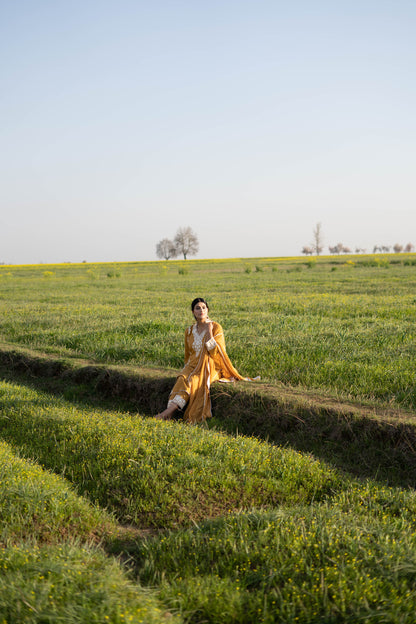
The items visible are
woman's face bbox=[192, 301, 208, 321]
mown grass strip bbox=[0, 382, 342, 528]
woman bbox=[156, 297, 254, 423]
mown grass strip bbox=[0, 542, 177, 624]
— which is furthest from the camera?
woman's face bbox=[192, 301, 208, 321]

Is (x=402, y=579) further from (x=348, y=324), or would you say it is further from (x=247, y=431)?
(x=348, y=324)

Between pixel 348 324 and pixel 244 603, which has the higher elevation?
pixel 348 324

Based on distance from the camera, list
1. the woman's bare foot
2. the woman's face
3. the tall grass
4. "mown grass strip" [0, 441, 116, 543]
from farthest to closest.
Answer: the woman's face, the woman's bare foot, "mown grass strip" [0, 441, 116, 543], the tall grass

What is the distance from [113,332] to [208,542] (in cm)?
913

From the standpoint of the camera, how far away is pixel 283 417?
22.9 feet

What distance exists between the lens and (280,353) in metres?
9.37

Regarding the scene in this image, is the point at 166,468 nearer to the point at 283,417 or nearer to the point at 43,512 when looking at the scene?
the point at 43,512

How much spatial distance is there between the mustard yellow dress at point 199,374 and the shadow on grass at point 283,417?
0.27 meters

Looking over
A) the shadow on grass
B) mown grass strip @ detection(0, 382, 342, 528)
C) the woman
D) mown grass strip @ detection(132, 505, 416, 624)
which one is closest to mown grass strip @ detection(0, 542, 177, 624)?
mown grass strip @ detection(132, 505, 416, 624)

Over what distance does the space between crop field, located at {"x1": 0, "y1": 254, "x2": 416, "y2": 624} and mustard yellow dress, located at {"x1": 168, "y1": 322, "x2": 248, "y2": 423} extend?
0.35m

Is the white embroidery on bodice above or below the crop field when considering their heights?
above

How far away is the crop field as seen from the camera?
3223 mm

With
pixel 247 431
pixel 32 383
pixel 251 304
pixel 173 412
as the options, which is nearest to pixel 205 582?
pixel 247 431

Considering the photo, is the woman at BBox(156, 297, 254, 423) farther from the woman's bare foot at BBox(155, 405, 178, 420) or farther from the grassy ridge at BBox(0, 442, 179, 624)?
the grassy ridge at BBox(0, 442, 179, 624)
